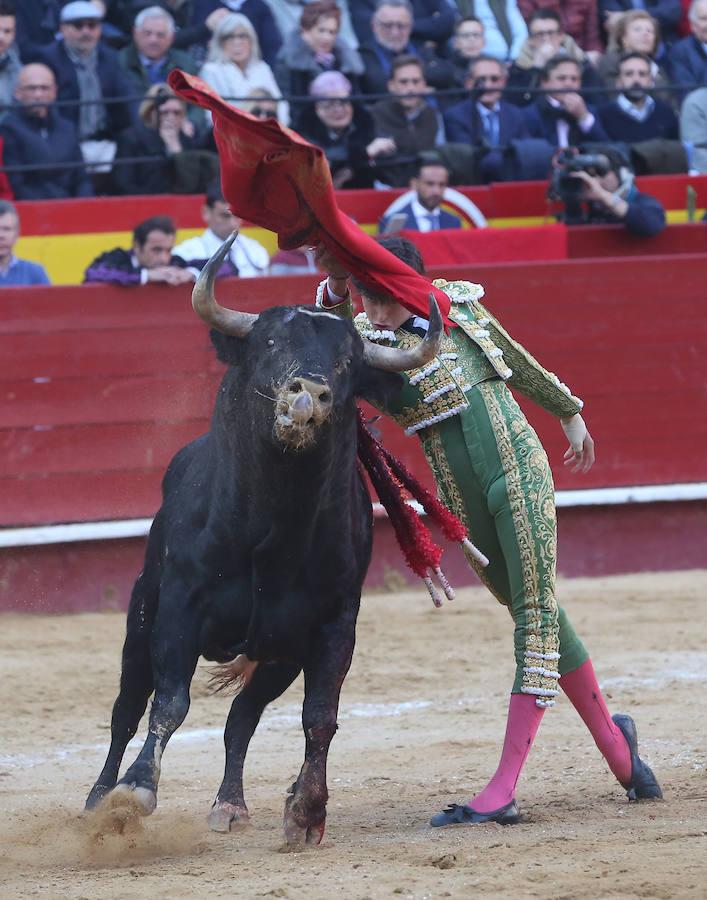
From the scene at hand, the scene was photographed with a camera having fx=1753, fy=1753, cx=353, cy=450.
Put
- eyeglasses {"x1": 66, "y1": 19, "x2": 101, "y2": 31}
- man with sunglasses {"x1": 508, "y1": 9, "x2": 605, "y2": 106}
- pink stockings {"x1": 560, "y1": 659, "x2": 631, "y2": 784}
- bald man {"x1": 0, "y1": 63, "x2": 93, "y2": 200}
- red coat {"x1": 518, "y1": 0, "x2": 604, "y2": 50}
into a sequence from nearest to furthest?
pink stockings {"x1": 560, "y1": 659, "x2": 631, "y2": 784} → bald man {"x1": 0, "y1": 63, "x2": 93, "y2": 200} → eyeglasses {"x1": 66, "y1": 19, "x2": 101, "y2": 31} → man with sunglasses {"x1": 508, "y1": 9, "x2": 605, "y2": 106} → red coat {"x1": 518, "y1": 0, "x2": 604, "y2": 50}

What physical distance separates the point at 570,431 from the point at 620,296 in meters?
3.57

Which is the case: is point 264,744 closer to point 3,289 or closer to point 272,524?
point 272,524

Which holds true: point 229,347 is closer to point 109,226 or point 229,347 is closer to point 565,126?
point 109,226

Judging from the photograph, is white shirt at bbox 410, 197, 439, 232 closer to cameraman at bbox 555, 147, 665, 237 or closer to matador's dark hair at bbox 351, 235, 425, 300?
cameraman at bbox 555, 147, 665, 237

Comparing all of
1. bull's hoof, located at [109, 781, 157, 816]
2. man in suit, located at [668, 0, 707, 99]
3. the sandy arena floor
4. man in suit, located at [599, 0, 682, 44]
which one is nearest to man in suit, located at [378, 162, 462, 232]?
the sandy arena floor

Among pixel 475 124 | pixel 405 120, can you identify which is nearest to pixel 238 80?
pixel 405 120

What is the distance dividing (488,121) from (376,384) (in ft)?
16.6

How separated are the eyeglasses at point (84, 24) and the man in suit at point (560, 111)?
2074 millimetres

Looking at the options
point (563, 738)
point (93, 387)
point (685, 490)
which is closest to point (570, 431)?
point (563, 738)

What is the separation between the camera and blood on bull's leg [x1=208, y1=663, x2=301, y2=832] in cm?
402

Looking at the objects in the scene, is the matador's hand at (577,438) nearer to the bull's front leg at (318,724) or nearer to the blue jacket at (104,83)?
the bull's front leg at (318,724)

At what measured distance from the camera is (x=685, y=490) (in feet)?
25.3

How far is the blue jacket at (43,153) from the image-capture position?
7504mm

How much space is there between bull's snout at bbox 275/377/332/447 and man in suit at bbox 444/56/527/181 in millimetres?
5216
